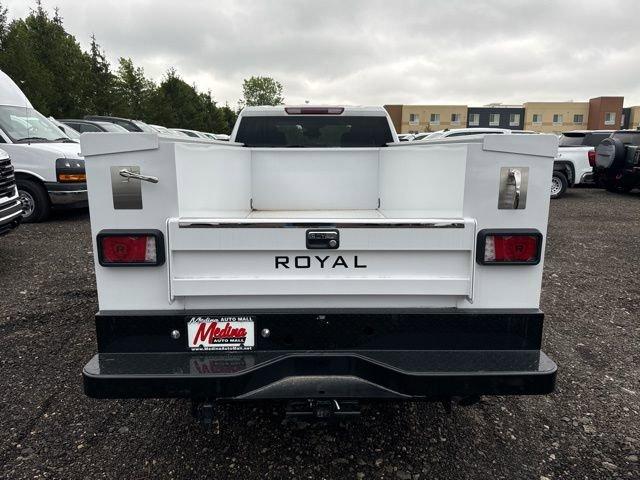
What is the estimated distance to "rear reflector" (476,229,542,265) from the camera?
2.32m

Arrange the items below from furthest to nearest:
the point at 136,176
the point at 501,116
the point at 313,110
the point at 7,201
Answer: the point at 501,116, the point at 7,201, the point at 313,110, the point at 136,176

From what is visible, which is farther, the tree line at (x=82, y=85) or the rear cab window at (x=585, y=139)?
the tree line at (x=82, y=85)

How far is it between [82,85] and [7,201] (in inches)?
887

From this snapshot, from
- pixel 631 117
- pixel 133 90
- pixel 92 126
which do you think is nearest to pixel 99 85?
pixel 133 90

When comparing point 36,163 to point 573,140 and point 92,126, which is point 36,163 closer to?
point 92,126

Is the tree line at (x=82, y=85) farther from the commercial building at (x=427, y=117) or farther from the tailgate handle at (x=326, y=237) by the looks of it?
the commercial building at (x=427, y=117)

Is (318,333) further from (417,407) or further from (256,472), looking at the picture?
(417,407)

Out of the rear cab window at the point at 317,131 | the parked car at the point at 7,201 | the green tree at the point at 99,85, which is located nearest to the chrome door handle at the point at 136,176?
the rear cab window at the point at 317,131

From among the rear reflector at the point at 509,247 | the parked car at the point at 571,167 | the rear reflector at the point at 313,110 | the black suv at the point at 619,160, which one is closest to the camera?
the rear reflector at the point at 509,247

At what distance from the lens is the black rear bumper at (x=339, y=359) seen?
87.7 inches

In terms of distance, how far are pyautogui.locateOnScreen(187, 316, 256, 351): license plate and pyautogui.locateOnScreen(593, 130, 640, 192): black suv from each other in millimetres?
13865

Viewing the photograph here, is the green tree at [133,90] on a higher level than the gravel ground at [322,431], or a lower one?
higher

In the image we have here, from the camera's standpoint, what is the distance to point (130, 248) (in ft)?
7.58

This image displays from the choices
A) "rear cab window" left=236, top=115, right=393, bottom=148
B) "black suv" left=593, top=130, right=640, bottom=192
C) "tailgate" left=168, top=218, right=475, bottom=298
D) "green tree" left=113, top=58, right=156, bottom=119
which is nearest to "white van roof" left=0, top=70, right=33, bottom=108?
"rear cab window" left=236, top=115, right=393, bottom=148
